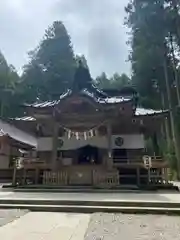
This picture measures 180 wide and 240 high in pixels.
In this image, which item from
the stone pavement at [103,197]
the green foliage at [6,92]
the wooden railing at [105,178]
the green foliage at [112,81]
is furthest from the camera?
the green foliage at [112,81]

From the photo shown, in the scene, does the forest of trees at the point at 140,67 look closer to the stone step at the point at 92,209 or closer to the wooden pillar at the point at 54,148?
the wooden pillar at the point at 54,148

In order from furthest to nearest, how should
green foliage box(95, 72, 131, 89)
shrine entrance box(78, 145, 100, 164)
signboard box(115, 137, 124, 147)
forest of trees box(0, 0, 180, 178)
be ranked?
1. green foliage box(95, 72, 131, 89)
2. forest of trees box(0, 0, 180, 178)
3. shrine entrance box(78, 145, 100, 164)
4. signboard box(115, 137, 124, 147)

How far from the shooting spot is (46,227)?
439cm

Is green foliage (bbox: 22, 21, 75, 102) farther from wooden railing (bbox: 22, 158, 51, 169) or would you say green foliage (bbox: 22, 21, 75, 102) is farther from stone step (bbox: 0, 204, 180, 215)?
stone step (bbox: 0, 204, 180, 215)

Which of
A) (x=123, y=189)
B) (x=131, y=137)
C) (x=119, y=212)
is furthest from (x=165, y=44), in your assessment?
(x=119, y=212)

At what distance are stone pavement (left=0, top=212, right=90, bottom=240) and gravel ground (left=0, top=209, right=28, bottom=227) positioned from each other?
149mm

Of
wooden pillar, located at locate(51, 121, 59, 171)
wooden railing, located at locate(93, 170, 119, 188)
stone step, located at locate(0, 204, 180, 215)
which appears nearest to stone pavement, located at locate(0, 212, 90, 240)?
stone step, located at locate(0, 204, 180, 215)

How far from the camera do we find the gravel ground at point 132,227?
3.80 metres

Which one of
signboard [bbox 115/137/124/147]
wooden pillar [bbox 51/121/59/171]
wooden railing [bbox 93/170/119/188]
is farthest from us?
signboard [bbox 115/137/124/147]

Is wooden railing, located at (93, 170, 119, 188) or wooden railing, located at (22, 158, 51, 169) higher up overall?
wooden railing, located at (22, 158, 51, 169)

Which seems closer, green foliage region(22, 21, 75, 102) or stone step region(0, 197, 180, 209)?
stone step region(0, 197, 180, 209)

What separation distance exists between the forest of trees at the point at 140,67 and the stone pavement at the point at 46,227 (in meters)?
12.2

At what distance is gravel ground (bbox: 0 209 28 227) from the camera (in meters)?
4.80

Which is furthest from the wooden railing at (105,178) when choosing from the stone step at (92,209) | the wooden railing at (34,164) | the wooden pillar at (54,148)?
the stone step at (92,209)
